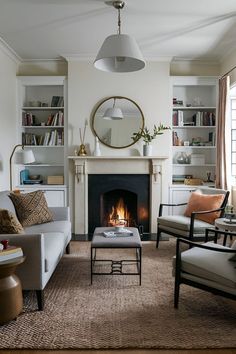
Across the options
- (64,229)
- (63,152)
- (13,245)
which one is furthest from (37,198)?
(63,152)

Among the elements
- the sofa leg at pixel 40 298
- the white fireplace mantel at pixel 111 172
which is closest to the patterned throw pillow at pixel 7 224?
the sofa leg at pixel 40 298

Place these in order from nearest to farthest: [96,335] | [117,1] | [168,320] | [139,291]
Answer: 1. [96,335]
2. [168,320]
3. [139,291]
4. [117,1]

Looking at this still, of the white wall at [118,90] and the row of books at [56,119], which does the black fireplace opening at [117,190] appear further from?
the row of books at [56,119]

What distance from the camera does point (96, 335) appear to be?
2.45 m

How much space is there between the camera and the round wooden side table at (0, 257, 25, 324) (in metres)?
2.50

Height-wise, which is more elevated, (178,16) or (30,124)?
(178,16)

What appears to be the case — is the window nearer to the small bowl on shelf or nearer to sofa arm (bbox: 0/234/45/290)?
the small bowl on shelf

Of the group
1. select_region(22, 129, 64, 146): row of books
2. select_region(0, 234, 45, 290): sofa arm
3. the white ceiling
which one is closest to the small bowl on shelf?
select_region(22, 129, 64, 146): row of books

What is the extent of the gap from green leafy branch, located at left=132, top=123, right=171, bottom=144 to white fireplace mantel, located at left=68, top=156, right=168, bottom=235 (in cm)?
33

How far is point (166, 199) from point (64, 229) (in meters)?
2.24

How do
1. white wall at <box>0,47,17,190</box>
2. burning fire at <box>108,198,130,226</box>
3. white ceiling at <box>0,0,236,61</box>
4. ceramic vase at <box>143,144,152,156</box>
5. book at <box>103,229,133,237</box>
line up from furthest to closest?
1. burning fire at <box>108,198,130,226</box>
2. ceramic vase at <box>143,144,152,156</box>
3. white wall at <box>0,47,17,190</box>
4. white ceiling at <box>0,0,236,61</box>
5. book at <box>103,229,133,237</box>

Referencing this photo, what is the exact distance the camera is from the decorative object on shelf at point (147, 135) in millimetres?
5598

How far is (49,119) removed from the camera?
5848 millimetres

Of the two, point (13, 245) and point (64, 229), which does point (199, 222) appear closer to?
point (64, 229)
